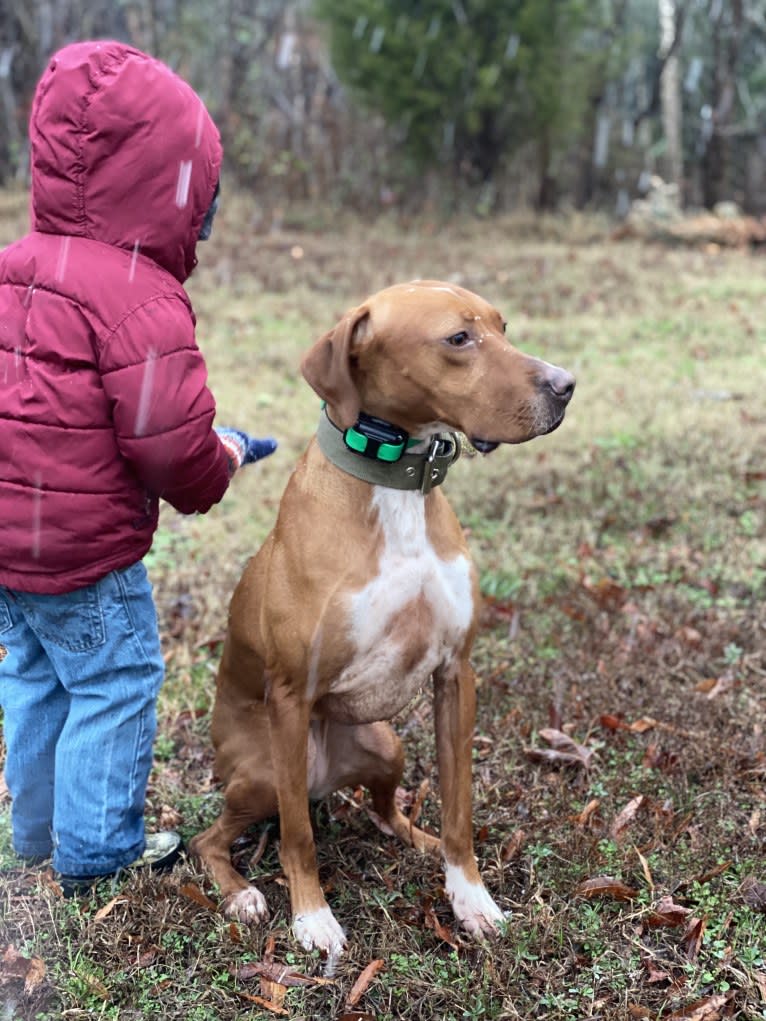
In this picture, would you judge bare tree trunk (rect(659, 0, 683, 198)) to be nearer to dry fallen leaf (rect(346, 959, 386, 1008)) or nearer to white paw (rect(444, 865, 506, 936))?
white paw (rect(444, 865, 506, 936))

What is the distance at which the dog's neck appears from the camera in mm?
2723

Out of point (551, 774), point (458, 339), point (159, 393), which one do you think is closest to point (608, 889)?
point (551, 774)

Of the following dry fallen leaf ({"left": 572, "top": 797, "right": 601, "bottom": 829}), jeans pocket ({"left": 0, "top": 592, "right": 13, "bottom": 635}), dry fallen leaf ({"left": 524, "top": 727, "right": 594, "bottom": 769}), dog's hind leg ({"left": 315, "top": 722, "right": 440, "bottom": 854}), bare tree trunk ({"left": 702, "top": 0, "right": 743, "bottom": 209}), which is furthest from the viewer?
bare tree trunk ({"left": 702, "top": 0, "right": 743, "bottom": 209})

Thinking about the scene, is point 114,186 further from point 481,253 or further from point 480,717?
point 481,253

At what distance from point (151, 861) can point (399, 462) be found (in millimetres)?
1468

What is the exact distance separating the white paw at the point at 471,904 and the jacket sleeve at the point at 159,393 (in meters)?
1.39

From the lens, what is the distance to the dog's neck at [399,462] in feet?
8.93

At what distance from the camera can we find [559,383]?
257 cm

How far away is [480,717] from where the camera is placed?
4066 mm

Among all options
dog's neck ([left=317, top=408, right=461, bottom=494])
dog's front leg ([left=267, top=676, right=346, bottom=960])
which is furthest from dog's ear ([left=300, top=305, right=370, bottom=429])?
dog's front leg ([left=267, top=676, right=346, bottom=960])

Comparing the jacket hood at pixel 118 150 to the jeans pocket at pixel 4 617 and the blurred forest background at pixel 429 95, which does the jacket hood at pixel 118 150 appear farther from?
the blurred forest background at pixel 429 95

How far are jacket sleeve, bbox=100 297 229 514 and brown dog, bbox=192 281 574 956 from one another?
11.8 inches

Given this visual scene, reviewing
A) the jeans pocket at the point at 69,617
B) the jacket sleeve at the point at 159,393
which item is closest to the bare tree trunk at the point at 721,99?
the jacket sleeve at the point at 159,393

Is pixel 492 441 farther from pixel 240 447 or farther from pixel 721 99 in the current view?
pixel 721 99
